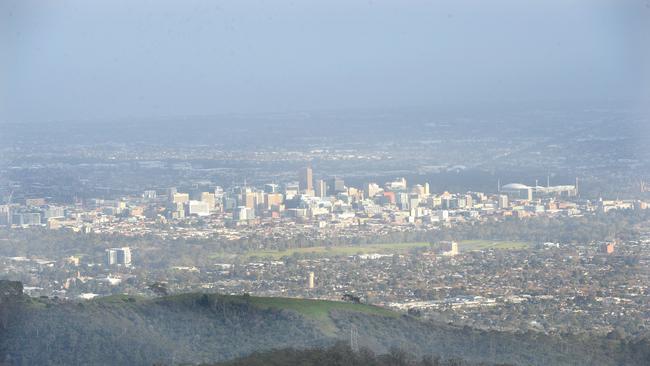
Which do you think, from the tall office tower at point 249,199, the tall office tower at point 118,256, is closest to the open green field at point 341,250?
the tall office tower at point 118,256

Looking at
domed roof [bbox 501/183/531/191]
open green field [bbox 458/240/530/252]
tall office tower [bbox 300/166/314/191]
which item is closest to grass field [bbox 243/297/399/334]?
open green field [bbox 458/240/530/252]

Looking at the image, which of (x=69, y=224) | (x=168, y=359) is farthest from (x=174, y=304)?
(x=69, y=224)

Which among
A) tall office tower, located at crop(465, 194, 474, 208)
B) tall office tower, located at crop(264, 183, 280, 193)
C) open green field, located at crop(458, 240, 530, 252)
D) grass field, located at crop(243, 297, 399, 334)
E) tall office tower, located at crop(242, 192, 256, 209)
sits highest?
tall office tower, located at crop(264, 183, 280, 193)

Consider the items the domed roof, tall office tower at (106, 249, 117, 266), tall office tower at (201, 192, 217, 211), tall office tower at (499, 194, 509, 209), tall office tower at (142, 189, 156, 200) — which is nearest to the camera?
tall office tower at (106, 249, 117, 266)

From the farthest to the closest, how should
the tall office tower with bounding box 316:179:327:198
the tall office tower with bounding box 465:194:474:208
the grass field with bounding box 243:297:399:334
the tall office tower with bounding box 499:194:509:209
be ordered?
the tall office tower with bounding box 316:179:327:198
the tall office tower with bounding box 465:194:474:208
the tall office tower with bounding box 499:194:509:209
the grass field with bounding box 243:297:399:334

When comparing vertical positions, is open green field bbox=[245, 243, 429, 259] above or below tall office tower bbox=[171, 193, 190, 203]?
below

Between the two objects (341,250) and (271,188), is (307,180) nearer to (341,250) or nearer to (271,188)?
(271,188)

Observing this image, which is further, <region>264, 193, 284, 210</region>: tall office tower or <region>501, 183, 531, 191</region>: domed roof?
<region>501, 183, 531, 191</region>: domed roof

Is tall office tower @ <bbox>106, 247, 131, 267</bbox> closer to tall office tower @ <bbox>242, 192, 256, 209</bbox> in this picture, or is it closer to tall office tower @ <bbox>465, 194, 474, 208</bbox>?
tall office tower @ <bbox>242, 192, 256, 209</bbox>
